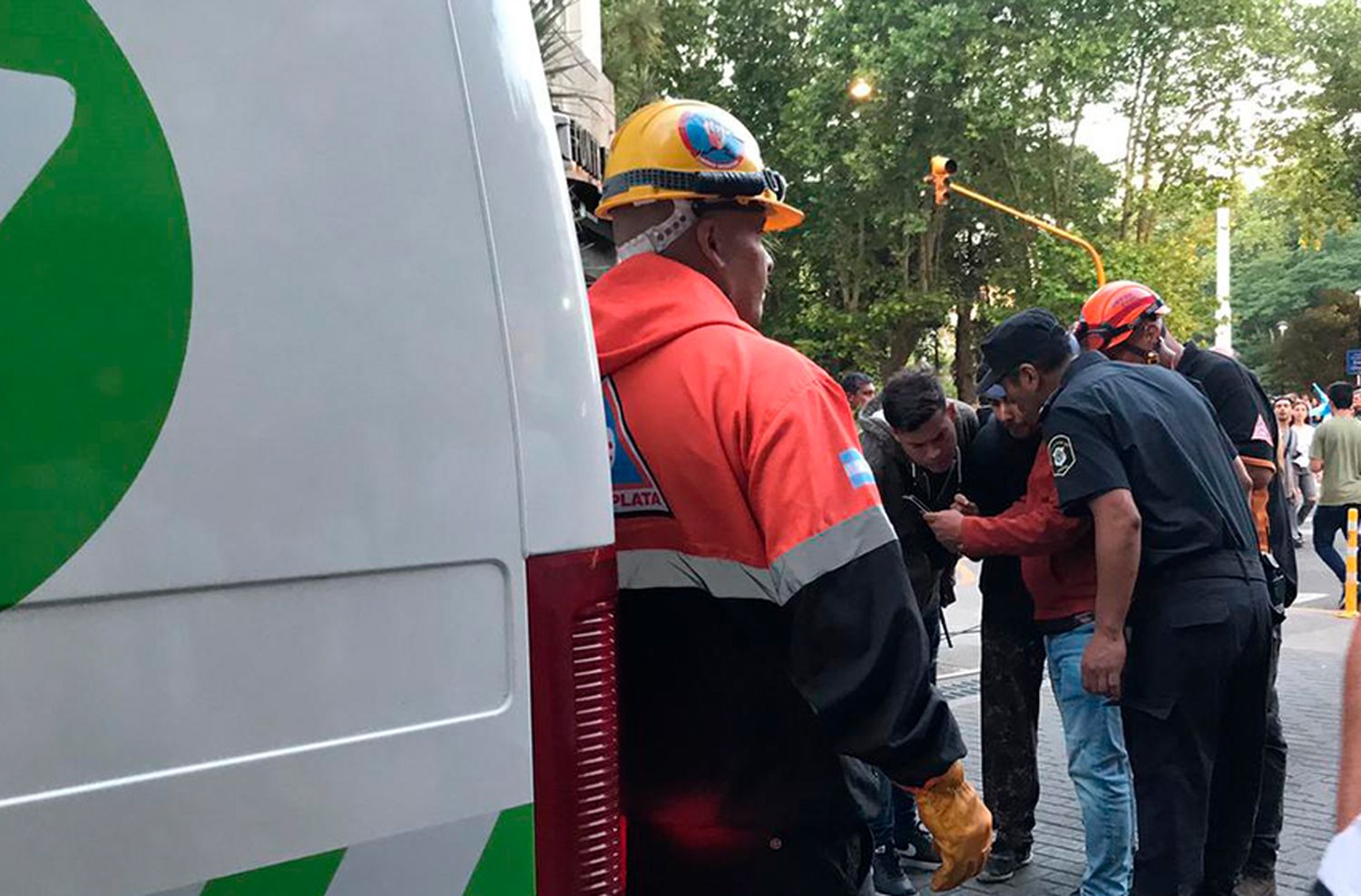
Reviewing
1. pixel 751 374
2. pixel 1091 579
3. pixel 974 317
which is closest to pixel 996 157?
pixel 974 317

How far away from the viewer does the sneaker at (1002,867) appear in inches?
178

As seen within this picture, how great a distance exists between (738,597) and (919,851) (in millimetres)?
3160

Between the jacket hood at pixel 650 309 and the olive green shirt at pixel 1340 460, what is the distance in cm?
1039

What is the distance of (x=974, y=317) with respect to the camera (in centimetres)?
2591

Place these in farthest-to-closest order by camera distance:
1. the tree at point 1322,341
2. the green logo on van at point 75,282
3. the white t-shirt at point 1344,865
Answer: the tree at point 1322,341 → the green logo on van at point 75,282 → the white t-shirt at point 1344,865

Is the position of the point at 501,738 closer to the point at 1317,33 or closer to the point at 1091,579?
the point at 1091,579

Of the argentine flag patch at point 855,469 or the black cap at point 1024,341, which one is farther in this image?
the black cap at point 1024,341

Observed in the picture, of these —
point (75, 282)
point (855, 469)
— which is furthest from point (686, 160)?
point (75, 282)

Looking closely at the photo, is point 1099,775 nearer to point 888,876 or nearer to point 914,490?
point 888,876

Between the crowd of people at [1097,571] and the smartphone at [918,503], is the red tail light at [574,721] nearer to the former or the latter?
the crowd of people at [1097,571]

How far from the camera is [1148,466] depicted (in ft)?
11.2

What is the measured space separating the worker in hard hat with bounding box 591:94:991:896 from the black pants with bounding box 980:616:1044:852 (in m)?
2.45

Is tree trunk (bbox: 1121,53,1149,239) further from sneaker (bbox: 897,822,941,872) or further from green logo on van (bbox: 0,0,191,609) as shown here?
green logo on van (bbox: 0,0,191,609)

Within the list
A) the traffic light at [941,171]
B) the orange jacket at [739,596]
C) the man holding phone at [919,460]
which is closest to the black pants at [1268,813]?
the man holding phone at [919,460]
